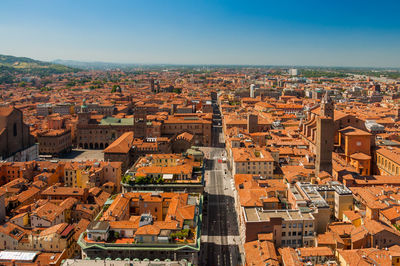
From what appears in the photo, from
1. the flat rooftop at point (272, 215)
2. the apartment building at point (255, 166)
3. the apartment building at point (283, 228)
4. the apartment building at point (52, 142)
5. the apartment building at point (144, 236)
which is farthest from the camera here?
the apartment building at point (52, 142)

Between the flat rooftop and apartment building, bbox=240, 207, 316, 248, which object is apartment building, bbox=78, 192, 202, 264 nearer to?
apartment building, bbox=240, 207, 316, 248

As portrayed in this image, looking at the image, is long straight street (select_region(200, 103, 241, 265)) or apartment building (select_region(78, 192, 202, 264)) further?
long straight street (select_region(200, 103, 241, 265))

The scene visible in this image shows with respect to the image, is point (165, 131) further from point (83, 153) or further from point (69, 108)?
point (69, 108)

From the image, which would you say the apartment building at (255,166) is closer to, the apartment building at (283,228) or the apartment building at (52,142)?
the apartment building at (283,228)

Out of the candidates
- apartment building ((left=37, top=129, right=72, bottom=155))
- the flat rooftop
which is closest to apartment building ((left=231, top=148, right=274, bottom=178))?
the flat rooftop

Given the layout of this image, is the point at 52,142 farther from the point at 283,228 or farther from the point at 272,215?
the point at 283,228

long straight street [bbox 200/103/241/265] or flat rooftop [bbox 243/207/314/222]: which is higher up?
flat rooftop [bbox 243/207/314/222]

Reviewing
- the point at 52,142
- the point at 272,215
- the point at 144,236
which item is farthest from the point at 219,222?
the point at 52,142

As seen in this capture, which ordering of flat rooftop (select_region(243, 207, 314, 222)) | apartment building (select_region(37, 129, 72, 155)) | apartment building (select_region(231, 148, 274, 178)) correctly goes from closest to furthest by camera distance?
flat rooftop (select_region(243, 207, 314, 222)), apartment building (select_region(231, 148, 274, 178)), apartment building (select_region(37, 129, 72, 155))

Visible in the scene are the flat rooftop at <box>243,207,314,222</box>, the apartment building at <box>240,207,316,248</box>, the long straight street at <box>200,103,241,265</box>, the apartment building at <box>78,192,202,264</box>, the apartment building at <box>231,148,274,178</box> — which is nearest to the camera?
the apartment building at <box>78,192,202,264</box>

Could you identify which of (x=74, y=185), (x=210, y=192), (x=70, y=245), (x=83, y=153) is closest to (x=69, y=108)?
(x=83, y=153)

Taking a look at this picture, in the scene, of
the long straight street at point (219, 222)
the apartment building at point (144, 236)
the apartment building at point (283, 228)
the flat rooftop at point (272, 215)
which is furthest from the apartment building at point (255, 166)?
the apartment building at point (144, 236)
